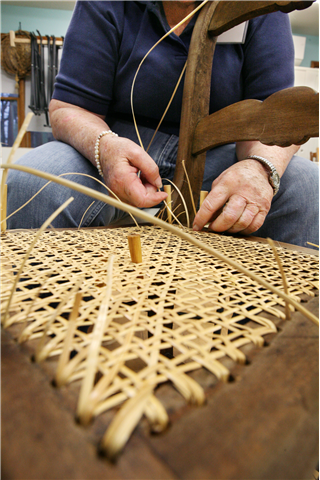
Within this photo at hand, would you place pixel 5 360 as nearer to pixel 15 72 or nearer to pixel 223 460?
pixel 223 460

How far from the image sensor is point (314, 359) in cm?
15

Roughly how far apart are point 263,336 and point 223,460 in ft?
0.30

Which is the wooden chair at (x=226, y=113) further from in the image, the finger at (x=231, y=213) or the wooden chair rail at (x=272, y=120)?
the finger at (x=231, y=213)

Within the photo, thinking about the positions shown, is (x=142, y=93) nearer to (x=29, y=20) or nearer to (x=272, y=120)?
(x=272, y=120)

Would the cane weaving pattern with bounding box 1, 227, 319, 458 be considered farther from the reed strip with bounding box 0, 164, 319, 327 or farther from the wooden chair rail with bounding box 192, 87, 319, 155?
the wooden chair rail with bounding box 192, 87, 319, 155

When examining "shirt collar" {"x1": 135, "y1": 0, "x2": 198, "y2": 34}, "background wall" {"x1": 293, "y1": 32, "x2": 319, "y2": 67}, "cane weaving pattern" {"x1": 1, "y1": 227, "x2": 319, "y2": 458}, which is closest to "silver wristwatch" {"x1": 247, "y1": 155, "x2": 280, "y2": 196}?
"cane weaving pattern" {"x1": 1, "y1": 227, "x2": 319, "y2": 458}

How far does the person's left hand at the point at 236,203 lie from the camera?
0.52 metres

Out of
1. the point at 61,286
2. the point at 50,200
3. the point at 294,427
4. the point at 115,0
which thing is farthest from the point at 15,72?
the point at 294,427

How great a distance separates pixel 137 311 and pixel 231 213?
1.18 ft

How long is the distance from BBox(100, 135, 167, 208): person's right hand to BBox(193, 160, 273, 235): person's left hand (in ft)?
0.29

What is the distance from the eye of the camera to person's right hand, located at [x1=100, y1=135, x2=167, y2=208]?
0.52m

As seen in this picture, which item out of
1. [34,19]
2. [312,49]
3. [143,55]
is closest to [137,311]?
[143,55]

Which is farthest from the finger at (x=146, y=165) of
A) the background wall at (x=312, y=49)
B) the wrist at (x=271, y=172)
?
the background wall at (x=312, y=49)

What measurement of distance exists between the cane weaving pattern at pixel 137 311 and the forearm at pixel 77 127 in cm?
32
